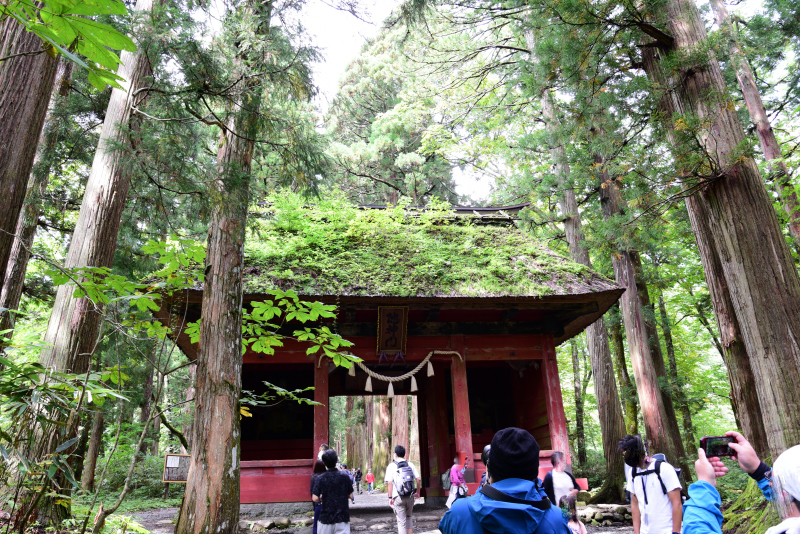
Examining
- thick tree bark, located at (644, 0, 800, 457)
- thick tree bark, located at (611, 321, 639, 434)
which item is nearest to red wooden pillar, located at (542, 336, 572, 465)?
thick tree bark, located at (611, 321, 639, 434)

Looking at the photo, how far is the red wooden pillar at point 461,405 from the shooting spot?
8.44m

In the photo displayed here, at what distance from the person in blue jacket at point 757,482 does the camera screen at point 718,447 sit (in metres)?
0.03

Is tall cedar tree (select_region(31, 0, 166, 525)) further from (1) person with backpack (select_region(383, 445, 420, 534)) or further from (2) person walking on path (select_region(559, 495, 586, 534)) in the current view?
(2) person walking on path (select_region(559, 495, 586, 534))

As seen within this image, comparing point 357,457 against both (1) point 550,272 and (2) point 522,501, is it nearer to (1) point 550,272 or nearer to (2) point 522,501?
(1) point 550,272

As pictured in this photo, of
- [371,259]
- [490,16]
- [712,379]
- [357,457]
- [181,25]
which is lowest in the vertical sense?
[357,457]

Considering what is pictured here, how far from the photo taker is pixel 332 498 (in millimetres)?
4715

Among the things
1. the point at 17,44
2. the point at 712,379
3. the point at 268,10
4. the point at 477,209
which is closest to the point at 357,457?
the point at 712,379

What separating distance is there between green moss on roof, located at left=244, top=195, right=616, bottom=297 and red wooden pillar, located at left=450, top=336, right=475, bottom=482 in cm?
152

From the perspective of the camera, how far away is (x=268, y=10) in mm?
6027

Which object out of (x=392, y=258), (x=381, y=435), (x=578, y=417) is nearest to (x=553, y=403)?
(x=392, y=258)

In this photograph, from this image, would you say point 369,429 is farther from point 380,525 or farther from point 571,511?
point 571,511

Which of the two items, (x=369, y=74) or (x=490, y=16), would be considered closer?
→ (x=490, y=16)

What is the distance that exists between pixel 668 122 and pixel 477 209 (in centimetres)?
623

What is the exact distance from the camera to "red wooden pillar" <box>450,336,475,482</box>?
8438 mm
